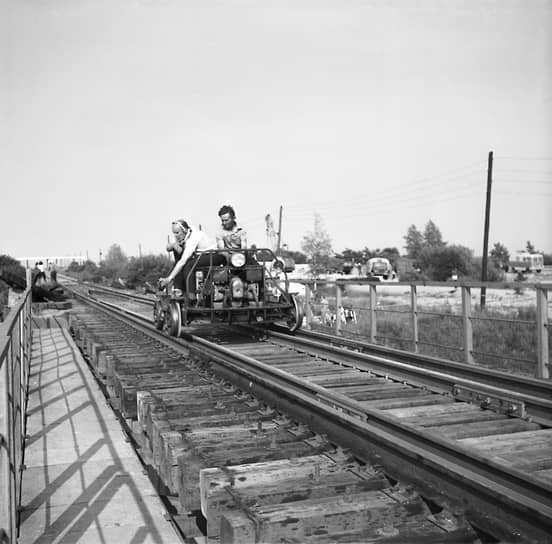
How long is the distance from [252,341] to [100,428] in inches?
165

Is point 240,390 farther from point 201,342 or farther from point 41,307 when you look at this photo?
point 41,307

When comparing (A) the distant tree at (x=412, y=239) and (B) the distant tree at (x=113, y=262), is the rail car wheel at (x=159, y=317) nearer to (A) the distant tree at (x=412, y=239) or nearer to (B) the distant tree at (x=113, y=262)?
(B) the distant tree at (x=113, y=262)

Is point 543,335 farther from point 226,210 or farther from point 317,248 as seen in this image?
point 317,248

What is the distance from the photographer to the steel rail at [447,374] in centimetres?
537

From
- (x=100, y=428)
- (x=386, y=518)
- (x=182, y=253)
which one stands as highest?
(x=182, y=253)

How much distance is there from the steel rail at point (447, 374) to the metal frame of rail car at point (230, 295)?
896mm

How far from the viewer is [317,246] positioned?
5644cm

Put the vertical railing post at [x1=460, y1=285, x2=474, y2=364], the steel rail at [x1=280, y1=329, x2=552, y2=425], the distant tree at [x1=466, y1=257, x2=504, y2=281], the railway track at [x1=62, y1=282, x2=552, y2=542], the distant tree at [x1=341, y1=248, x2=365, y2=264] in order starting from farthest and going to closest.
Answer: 1. the distant tree at [x1=341, y1=248, x2=365, y2=264]
2. the distant tree at [x1=466, y1=257, x2=504, y2=281]
3. the vertical railing post at [x1=460, y1=285, x2=474, y2=364]
4. the steel rail at [x1=280, y1=329, x2=552, y2=425]
5. the railway track at [x1=62, y1=282, x2=552, y2=542]

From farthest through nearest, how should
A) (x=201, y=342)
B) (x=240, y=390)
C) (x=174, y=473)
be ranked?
(x=201, y=342)
(x=240, y=390)
(x=174, y=473)

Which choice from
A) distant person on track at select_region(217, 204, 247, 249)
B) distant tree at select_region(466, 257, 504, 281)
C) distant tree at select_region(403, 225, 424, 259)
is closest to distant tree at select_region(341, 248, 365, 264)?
distant tree at select_region(403, 225, 424, 259)

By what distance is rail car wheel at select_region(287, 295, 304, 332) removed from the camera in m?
10.6

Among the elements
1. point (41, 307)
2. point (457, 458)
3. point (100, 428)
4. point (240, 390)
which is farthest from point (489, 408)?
point (41, 307)

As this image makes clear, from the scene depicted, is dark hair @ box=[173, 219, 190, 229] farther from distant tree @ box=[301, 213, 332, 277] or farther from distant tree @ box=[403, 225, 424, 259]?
distant tree @ box=[403, 225, 424, 259]

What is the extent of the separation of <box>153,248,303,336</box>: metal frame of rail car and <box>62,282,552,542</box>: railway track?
238 centimetres
